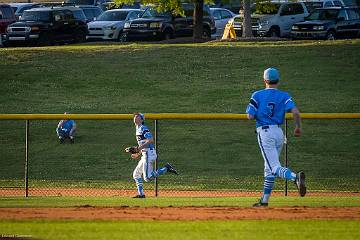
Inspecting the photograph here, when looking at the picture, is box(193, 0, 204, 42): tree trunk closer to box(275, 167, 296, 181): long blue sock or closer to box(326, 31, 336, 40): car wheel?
box(326, 31, 336, 40): car wheel

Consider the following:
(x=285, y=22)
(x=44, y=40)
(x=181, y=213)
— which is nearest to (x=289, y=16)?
(x=285, y=22)

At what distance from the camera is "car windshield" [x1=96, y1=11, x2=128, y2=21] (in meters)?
49.2

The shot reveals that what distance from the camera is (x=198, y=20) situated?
4281 cm

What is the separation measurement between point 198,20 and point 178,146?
16.3m

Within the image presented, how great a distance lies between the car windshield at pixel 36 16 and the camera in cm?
4541

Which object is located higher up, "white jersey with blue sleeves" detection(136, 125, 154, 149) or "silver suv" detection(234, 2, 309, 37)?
"white jersey with blue sleeves" detection(136, 125, 154, 149)

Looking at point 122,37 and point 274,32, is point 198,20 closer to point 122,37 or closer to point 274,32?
point 274,32

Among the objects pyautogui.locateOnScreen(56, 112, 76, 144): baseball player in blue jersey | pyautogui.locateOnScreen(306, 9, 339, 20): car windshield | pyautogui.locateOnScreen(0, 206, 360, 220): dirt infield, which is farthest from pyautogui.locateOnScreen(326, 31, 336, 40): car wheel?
pyautogui.locateOnScreen(0, 206, 360, 220): dirt infield

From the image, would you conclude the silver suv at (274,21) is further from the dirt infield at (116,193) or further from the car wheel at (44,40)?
the dirt infield at (116,193)

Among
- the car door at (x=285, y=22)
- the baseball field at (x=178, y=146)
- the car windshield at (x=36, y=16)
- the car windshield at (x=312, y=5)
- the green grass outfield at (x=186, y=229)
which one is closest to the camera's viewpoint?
the green grass outfield at (x=186, y=229)

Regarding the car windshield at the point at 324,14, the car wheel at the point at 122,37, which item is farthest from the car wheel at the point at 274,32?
the car wheel at the point at 122,37

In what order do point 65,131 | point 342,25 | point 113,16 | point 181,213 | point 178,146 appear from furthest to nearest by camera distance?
point 113,16
point 342,25
point 178,146
point 65,131
point 181,213

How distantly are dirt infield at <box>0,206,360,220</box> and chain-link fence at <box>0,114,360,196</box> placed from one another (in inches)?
226

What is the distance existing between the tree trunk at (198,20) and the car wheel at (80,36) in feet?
20.2
